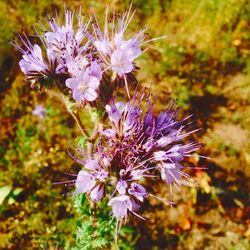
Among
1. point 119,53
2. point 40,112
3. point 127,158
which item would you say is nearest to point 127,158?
point 127,158

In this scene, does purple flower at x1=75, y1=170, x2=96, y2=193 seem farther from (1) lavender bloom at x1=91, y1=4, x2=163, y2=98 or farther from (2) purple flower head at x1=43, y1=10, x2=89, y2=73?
(2) purple flower head at x1=43, y1=10, x2=89, y2=73

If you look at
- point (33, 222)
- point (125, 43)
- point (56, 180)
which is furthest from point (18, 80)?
point (125, 43)

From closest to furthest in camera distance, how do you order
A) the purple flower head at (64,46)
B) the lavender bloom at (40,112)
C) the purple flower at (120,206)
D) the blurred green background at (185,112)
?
the purple flower at (120,206) < the purple flower head at (64,46) < the blurred green background at (185,112) < the lavender bloom at (40,112)

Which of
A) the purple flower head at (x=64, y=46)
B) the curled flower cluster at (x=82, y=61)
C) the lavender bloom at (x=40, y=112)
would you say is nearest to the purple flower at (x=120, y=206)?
the curled flower cluster at (x=82, y=61)

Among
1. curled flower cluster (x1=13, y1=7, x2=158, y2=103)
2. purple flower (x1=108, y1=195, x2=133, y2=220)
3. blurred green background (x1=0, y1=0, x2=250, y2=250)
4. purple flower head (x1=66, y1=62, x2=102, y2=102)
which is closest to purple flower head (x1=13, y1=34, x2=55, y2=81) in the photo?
curled flower cluster (x1=13, y1=7, x2=158, y2=103)

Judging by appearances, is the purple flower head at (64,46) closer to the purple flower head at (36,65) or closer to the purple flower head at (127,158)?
the purple flower head at (36,65)

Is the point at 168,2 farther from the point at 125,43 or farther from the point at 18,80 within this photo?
the point at 125,43

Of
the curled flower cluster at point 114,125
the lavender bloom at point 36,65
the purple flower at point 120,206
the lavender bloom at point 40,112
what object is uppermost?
the lavender bloom at point 40,112
